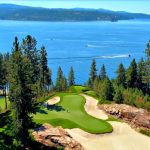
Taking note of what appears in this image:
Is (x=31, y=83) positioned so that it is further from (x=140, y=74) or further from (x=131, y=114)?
(x=140, y=74)

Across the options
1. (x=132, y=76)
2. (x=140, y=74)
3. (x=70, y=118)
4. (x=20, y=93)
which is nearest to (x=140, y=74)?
(x=140, y=74)

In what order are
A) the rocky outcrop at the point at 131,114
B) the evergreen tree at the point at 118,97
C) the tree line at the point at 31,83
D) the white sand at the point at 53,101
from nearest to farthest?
1. the tree line at the point at 31,83
2. the rocky outcrop at the point at 131,114
3. the white sand at the point at 53,101
4. the evergreen tree at the point at 118,97

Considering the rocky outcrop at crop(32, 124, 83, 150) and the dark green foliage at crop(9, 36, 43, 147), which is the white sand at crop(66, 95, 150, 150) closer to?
the rocky outcrop at crop(32, 124, 83, 150)

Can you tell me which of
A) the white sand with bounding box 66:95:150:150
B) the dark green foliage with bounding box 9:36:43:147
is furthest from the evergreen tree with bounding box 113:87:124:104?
the dark green foliage with bounding box 9:36:43:147

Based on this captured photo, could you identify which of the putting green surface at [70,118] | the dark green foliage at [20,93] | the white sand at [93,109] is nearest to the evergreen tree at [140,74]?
the white sand at [93,109]

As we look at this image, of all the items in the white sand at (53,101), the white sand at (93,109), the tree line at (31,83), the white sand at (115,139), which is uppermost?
the tree line at (31,83)

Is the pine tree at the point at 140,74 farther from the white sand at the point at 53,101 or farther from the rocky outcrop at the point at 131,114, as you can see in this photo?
the white sand at the point at 53,101
